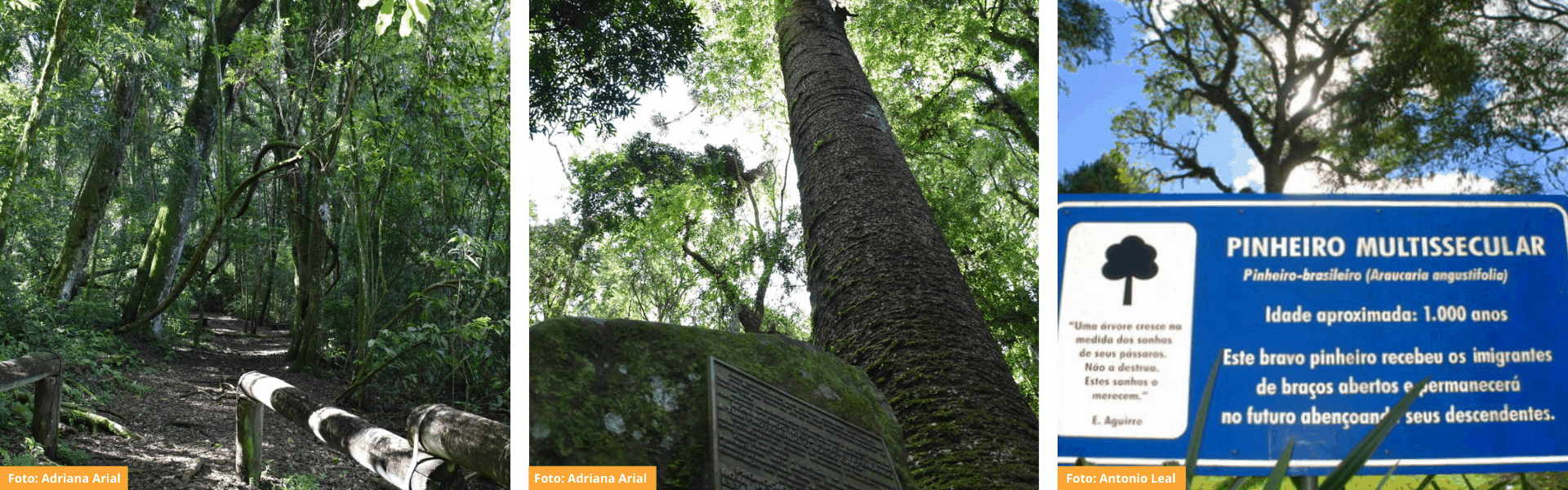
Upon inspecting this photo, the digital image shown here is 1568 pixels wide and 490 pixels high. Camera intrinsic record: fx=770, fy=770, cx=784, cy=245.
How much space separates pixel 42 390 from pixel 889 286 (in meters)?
3.14

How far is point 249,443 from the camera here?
3.40 meters

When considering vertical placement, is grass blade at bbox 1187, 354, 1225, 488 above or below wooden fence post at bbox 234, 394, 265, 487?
above

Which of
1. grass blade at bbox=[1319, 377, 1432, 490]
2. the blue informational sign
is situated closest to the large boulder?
the blue informational sign

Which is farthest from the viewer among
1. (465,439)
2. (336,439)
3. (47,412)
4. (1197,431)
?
(336,439)

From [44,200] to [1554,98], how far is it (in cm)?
483

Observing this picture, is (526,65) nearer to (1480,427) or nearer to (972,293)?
(972,293)

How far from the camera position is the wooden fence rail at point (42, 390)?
2752 mm

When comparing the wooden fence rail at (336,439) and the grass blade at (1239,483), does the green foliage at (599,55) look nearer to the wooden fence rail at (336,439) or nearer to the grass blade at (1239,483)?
the wooden fence rail at (336,439)

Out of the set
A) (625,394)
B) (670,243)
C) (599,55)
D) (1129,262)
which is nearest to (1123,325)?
(1129,262)
